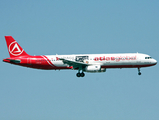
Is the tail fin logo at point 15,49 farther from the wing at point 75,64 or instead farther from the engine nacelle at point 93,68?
the engine nacelle at point 93,68

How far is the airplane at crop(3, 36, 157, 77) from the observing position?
6981 centimetres

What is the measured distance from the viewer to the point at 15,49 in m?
78.1

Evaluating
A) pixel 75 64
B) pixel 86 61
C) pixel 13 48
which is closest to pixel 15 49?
pixel 13 48

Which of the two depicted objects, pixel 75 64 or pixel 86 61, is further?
pixel 86 61

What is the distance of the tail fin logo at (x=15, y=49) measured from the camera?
77.7 metres

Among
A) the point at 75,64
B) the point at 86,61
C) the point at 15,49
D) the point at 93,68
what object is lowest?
the point at 93,68

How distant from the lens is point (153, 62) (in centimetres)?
7069

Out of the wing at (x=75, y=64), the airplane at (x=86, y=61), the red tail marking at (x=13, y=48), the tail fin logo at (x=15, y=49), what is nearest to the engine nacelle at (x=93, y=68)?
the airplane at (x=86, y=61)

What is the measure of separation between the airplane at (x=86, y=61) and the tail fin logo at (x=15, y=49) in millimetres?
1721

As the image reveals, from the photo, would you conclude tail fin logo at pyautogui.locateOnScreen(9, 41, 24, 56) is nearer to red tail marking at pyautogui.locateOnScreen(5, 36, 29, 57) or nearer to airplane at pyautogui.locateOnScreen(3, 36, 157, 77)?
red tail marking at pyautogui.locateOnScreen(5, 36, 29, 57)

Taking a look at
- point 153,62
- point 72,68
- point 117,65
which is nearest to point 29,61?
point 72,68

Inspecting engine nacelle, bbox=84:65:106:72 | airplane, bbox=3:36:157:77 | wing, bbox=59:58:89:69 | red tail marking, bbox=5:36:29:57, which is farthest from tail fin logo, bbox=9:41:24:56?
engine nacelle, bbox=84:65:106:72

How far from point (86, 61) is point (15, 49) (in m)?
19.3

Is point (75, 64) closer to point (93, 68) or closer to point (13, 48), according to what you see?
point (93, 68)
